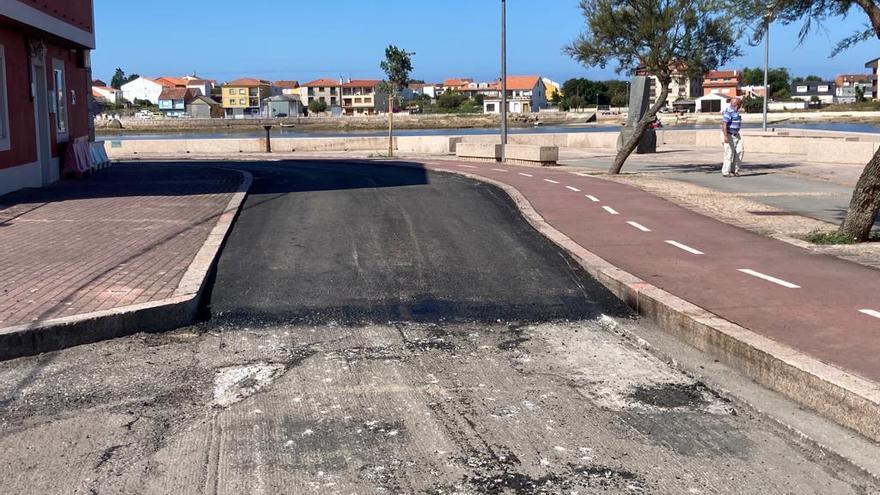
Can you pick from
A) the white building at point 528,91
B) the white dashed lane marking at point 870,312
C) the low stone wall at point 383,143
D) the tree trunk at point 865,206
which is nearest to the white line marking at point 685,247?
the tree trunk at point 865,206

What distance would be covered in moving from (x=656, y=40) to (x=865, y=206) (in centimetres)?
1205

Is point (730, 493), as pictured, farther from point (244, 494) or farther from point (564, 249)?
point (564, 249)

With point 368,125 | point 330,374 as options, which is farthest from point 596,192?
point 368,125

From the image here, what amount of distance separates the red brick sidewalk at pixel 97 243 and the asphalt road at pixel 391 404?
2.23 ft

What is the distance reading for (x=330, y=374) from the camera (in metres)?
6.30

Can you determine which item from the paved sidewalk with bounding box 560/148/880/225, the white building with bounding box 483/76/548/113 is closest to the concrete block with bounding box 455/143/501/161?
the paved sidewalk with bounding box 560/148/880/225

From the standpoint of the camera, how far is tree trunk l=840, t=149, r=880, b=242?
10914mm

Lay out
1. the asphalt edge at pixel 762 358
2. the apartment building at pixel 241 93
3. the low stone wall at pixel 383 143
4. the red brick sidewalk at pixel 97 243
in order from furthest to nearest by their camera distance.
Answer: the apartment building at pixel 241 93 → the low stone wall at pixel 383 143 → the red brick sidewalk at pixel 97 243 → the asphalt edge at pixel 762 358

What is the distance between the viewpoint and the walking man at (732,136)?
21.3 metres

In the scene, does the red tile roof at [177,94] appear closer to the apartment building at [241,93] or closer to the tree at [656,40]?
the apartment building at [241,93]

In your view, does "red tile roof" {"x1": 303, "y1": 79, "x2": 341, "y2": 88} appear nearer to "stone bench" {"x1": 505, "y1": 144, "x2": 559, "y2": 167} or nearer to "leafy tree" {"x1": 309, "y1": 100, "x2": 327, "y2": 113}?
"leafy tree" {"x1": 309, "y1": 100, "x2": 327, "y2": 113}

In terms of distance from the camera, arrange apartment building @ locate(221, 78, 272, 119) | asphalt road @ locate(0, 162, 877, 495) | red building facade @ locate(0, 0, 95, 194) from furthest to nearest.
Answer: apartment building @ locate(221, 78, 272, 119) < red building facade @ locate(0, 0, 95, 194) < asphalt road @ locate(0, 162, 877, 495)

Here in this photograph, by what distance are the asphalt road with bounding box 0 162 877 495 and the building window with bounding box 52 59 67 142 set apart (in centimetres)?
1370

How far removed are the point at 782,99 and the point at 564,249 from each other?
144267 millimetres
